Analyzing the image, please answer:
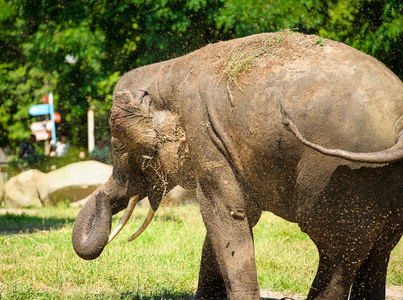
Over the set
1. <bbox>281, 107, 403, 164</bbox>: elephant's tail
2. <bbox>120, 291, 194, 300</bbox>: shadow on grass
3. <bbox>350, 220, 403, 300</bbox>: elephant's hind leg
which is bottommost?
<bbox>120, 291, 194, 300</bbox>: shadow on grass

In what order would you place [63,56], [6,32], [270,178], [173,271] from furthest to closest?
1. [6,32]
2. [63,56]
3. [173,271]
4. [270,178]

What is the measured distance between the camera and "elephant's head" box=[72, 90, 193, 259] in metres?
3.59

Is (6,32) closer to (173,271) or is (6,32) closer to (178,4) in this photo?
(178,4)

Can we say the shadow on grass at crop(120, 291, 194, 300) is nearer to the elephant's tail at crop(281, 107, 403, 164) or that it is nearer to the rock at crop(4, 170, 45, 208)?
the elephant's tail at crop(281, 107, 403, 164)

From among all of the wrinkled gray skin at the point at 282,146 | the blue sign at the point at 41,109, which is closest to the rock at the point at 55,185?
the blue sign at the point at 41,109

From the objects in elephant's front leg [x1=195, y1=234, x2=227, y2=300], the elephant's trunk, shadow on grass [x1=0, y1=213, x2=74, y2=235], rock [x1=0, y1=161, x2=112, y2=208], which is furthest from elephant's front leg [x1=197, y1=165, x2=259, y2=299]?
rock [x1=0, y1=161, x2=112, y2=208]

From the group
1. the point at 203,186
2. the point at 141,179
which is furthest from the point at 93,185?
the point at 203,186

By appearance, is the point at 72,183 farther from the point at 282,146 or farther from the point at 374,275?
the point at 282,146

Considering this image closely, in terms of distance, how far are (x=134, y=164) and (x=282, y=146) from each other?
144cm

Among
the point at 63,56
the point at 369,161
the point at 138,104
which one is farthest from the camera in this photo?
the point at 63,56

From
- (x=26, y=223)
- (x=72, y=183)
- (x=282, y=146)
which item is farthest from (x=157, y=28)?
(x=282, y=146)

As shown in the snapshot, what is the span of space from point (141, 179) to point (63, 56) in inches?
267

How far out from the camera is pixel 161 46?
8.57 metres

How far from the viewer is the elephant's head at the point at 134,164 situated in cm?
359
